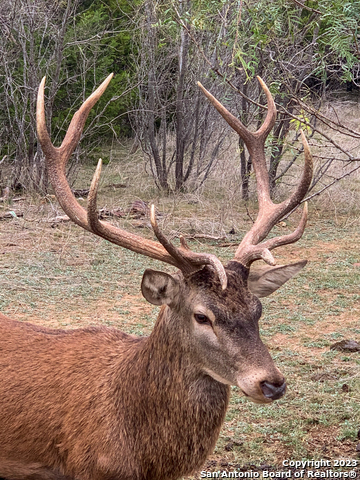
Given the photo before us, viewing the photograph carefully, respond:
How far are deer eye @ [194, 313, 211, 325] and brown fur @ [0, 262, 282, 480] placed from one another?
0.05 m

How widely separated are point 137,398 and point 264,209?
49.8 inches

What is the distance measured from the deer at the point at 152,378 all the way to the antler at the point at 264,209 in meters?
0.01

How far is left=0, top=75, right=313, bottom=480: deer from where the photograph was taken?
2.68 meters

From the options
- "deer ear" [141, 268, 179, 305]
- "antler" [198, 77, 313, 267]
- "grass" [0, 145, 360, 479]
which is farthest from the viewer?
"grass" [0, 145, 360, 479]

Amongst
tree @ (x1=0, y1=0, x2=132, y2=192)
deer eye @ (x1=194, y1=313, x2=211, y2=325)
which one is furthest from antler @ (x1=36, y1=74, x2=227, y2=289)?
tree @ (x1=0, y1=0, x2=132, y2=192)

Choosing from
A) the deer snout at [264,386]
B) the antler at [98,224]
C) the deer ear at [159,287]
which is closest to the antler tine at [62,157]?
the antler at [98,224]

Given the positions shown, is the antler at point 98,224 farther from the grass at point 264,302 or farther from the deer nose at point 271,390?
the grass at point 264,302

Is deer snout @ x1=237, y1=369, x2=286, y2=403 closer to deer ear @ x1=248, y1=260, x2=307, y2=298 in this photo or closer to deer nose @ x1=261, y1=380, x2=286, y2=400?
deer nose @ x1=261, y1=380, x2=286, y2=400

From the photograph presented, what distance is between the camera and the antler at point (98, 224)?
273 cm

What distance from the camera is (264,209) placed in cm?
343

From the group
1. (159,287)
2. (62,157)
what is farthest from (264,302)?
(159,287)

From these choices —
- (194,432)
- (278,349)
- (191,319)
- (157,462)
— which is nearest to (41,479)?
(157,462)

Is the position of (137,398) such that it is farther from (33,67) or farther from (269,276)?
(33,67)

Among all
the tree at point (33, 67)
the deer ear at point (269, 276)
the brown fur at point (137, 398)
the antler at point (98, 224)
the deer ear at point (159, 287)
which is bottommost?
the brown fur at point (137, 398)
